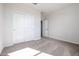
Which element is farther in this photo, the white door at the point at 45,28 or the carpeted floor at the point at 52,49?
the white door at the point at 45,28

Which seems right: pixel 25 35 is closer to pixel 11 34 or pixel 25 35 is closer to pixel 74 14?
pixel 11 34

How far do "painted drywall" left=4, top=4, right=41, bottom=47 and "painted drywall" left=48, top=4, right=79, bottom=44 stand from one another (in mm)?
1523

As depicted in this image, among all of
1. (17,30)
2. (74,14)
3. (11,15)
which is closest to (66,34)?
(74,14)

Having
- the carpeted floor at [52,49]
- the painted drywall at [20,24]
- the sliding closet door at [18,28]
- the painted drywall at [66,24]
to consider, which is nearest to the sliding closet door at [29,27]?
the painted drywall at [20,24]

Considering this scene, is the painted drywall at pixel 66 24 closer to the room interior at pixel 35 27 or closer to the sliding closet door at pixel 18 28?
the room interior at pixel 35 27

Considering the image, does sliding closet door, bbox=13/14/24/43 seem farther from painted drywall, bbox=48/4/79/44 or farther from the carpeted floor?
painted drywall, bbox=48/4/79/44

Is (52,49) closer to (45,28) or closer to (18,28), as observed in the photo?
(18,28)

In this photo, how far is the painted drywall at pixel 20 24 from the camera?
416 cm

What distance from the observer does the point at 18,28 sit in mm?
4762

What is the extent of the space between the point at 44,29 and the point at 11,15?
164 inches

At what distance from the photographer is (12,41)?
14.4 feet

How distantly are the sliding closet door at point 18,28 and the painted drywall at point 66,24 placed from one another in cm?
304

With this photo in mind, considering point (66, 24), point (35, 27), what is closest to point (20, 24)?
point (35, 27)

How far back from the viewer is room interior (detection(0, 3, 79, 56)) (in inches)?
158
